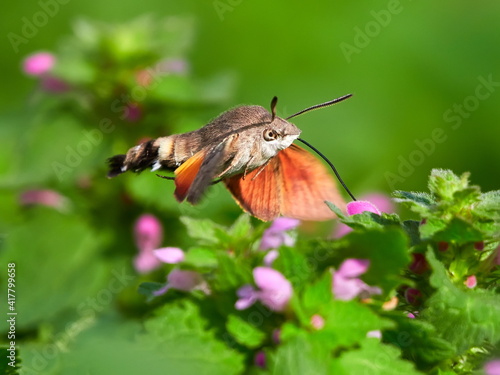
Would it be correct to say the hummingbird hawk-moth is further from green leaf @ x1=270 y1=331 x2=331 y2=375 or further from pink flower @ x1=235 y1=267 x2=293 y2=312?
green leaf @ x1=270 y1=331 x2=331 y2=375

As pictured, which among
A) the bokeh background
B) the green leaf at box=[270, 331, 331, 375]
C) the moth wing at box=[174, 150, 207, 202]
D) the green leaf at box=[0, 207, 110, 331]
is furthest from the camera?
the bokeh background

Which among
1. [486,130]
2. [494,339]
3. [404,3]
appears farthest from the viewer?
[404,3]

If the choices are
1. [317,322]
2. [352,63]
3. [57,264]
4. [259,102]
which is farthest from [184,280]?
[352,63]

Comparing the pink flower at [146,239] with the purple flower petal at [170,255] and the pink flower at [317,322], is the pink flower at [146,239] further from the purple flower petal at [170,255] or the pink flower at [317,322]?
the pink flower at [317,322]

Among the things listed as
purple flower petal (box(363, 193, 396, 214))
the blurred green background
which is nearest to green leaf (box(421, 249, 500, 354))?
purple flower petal (box(363, 193, 396, 214))

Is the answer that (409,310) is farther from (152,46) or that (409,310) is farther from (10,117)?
(10,117)

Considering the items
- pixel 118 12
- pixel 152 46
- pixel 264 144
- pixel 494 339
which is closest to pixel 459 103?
pixel 118 12

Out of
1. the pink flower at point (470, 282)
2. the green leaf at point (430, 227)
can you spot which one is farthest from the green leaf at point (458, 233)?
the pink flower at point (470, 282)

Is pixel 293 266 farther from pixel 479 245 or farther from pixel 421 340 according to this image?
pixel 479 245
